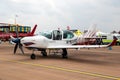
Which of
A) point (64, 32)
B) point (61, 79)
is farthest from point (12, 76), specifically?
point (64, 32)

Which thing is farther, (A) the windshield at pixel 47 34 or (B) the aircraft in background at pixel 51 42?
(A) the windshield at pixel 47 34

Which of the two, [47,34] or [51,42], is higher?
[47,34]

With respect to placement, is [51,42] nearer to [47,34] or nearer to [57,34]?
[47,34]

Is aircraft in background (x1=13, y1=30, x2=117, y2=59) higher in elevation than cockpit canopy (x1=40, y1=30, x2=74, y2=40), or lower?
lower

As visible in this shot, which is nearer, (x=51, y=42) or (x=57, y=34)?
(x=51, y=42)

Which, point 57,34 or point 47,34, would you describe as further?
point 57,34

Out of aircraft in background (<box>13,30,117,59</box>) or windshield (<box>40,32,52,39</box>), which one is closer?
aircraft in background (<box>13,30,117,59</box>)

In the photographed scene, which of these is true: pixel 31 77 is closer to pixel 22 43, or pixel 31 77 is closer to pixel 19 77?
pixel 19 77

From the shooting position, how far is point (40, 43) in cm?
1652

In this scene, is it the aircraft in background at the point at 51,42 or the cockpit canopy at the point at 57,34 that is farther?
the cockpit canopy at the point at 57,34

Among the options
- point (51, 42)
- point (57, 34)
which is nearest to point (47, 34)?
point (51, 42)

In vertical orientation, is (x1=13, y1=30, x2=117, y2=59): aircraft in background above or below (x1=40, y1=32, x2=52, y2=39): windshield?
below

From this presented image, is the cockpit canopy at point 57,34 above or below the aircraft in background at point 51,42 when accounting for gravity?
above

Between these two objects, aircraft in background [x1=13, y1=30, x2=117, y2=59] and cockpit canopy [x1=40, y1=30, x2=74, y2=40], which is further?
cockpit canopy [x1=40, y1=30, x2=74, y2=40]
